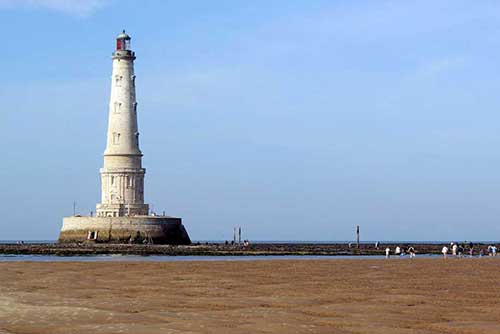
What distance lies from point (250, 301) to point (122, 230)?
59.1m

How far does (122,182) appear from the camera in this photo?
265 ft

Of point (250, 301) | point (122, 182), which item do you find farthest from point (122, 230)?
point (250, 301)

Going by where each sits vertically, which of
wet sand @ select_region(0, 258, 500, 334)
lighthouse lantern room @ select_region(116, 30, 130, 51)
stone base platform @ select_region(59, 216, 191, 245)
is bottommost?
wet sand @ select_region(0, 258, 500, 334)

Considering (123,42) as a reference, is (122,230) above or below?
below

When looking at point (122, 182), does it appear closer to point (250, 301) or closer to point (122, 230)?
point (122, 230)

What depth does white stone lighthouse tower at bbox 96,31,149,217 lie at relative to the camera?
263ft

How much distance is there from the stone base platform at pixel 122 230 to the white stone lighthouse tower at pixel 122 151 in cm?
117

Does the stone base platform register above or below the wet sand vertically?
above

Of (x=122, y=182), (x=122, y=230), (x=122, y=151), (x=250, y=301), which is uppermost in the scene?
(x=122, y=151)

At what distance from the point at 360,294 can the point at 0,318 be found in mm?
9262

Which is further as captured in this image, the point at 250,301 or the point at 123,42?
the point at 123,42

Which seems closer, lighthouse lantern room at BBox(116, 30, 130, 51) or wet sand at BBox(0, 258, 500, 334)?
wet sand at BBox(0, 258, 500, 334)

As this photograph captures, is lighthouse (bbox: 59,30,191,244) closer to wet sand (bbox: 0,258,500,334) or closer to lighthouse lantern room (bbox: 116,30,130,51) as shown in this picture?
lighthouse lantern room (bbox: 116,30,130,51)

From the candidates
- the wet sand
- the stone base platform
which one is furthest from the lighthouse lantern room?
the wet sand
